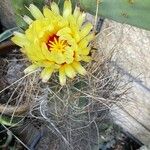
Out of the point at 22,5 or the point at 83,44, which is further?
the point at 22,5

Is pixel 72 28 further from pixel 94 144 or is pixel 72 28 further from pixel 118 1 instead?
pixel 94 144

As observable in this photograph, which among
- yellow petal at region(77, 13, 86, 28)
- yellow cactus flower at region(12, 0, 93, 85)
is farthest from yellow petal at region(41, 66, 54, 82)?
yellow petal at region(77, 13, 86, 28)

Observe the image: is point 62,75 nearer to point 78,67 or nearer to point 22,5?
point 78,67

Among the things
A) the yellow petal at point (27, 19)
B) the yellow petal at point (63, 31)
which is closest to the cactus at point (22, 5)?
the yellow petal at point (27, 19)

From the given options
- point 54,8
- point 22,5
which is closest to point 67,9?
point 54,8

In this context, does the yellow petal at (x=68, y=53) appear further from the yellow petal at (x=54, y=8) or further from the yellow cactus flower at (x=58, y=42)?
the yellow petal at (x=54, y=8)

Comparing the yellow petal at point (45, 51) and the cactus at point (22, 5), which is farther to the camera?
the cactus at point (22, 5)
